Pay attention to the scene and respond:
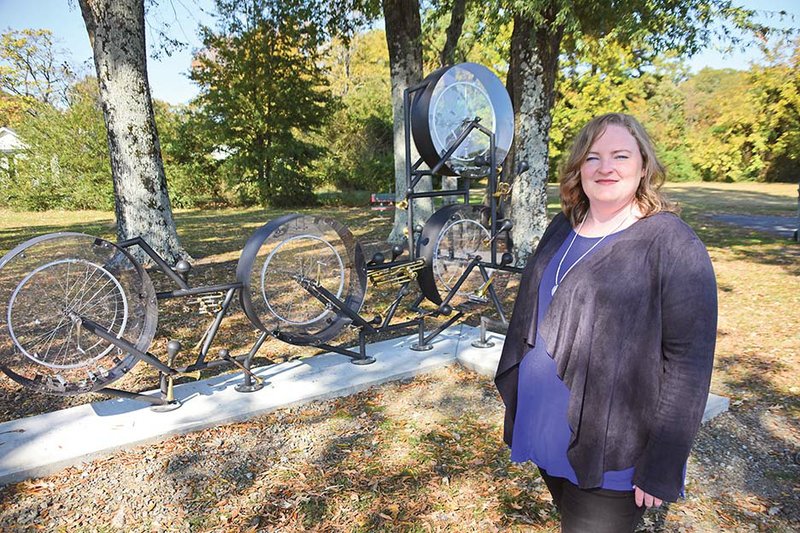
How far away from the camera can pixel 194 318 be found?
6266mm

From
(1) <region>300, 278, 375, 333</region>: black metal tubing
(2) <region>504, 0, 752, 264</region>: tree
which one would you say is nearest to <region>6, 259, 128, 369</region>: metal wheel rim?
(1) <region>300, 278, 375, 333</region>: black metal tubing

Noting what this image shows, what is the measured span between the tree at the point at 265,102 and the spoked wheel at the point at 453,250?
1783 cm

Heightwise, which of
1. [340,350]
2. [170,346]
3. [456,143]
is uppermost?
[456,143]

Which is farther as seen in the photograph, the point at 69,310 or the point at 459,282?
the point at 459,282

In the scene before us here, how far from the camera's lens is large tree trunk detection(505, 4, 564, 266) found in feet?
26.6

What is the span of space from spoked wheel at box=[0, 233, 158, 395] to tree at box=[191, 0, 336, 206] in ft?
61.8

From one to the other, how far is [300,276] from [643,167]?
9.48 ft

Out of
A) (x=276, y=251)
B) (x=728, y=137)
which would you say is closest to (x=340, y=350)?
(x=276, y=251)

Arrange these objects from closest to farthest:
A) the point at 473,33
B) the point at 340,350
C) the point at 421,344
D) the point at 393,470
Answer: the point at 393,470
the point at 340,350
the point at 421,344
the point at 473,33

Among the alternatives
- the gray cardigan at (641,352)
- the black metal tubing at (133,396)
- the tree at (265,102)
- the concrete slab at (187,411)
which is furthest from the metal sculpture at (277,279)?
the tree at (265,102)

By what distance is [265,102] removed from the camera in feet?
71.6

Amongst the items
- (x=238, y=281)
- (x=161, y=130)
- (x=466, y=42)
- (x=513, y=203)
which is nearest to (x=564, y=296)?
(x=238, y=281)

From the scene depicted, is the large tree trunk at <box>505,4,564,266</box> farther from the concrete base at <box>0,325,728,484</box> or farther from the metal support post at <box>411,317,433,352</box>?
the concrete base at <box>0,325,728,484</box>

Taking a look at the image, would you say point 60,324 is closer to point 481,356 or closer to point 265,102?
point 481,356
